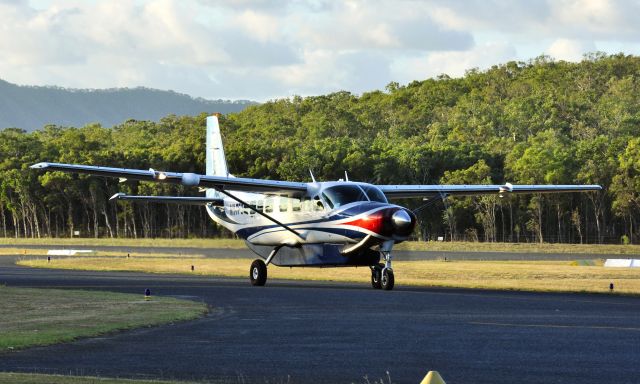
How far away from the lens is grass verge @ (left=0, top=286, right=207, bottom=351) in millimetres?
20438

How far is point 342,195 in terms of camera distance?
111ft

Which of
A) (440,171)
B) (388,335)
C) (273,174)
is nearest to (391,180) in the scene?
(440,171)

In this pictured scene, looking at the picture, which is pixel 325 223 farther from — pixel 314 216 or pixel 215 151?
pixel 215 151

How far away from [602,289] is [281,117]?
132676 millimetres

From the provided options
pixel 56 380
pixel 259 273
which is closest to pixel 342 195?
pixel 259 273

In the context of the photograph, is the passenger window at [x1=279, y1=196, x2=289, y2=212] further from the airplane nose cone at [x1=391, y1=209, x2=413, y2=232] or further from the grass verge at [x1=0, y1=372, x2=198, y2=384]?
the grass verge at [x1=0, y1=372, x2=198, y2=384]

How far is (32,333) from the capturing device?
20.6m

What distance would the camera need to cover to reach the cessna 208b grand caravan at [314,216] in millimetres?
32219

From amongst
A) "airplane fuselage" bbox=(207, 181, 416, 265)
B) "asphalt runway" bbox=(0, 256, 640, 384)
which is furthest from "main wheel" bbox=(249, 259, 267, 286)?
"asphalt runway" bbox=(0, 256, 640, 384)

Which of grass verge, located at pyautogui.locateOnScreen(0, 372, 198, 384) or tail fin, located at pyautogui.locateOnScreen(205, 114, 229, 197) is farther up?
tail fin, located at pyautogui.locateOnScreen(205, 114, 229, 197)

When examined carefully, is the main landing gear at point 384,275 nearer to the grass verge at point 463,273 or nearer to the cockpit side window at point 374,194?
the cockpit side window at point 374,194

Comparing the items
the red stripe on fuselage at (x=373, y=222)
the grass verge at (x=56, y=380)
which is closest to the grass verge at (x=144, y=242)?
the red stripe on fuselage at (x=373, y=222)

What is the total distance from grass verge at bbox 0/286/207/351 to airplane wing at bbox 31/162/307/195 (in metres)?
3.58

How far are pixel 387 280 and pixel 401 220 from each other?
10.0 ft
